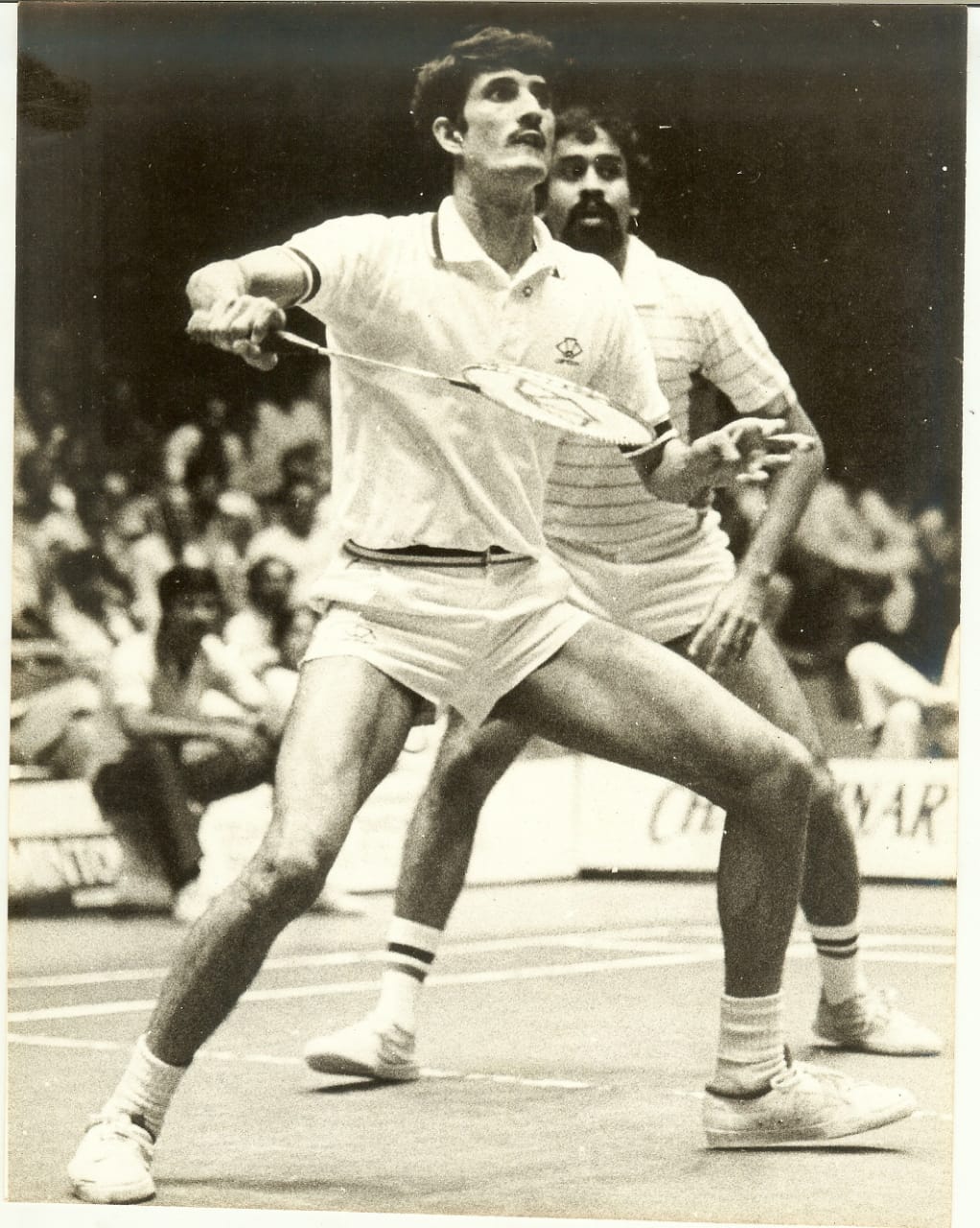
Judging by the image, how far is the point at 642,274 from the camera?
15.5ft

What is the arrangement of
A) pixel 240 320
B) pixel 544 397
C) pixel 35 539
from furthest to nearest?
pixel 35 539
pixel 544 397
pixel 240 320

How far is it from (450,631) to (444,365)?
74 centimetres

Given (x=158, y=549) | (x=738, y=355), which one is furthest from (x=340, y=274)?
(x=738, y=355)

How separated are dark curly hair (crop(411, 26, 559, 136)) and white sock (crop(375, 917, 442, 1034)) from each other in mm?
2273

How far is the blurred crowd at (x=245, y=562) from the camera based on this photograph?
15.2 feet

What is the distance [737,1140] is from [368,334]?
7.97ft

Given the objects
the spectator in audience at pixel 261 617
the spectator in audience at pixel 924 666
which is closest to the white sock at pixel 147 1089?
the spectator in audience at pixel 261 617

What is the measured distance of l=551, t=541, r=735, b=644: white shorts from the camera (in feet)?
15.2

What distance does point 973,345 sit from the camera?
468 cm

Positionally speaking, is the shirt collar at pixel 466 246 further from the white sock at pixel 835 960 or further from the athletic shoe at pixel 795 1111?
the athletic shoe at pixel 795 1111

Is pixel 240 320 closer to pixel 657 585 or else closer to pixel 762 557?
pixel 657 585

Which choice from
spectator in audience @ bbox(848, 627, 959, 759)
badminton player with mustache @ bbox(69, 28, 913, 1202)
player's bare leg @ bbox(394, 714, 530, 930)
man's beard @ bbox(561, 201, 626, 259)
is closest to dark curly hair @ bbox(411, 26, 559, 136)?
badminton player with mustache @ bbox(69, 28, 913, 1202)

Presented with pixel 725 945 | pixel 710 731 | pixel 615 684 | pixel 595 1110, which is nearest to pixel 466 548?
pixel 615 684

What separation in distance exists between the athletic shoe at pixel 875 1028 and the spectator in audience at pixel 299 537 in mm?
1877
